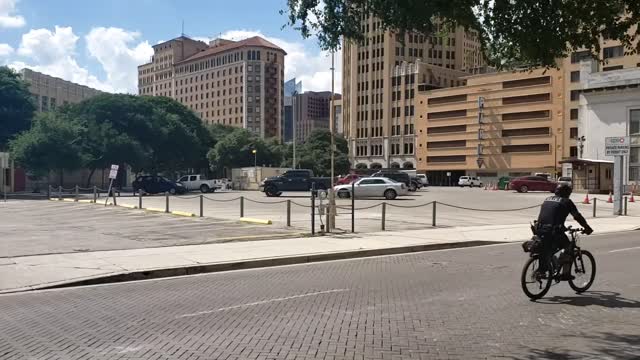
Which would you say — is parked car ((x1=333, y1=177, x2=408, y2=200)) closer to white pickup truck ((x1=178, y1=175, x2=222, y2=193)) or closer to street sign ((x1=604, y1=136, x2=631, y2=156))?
street sign ((x1=604, y1=136, x2=631, y2=156))

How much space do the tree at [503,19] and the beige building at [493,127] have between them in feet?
332

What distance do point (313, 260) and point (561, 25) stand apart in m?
8.26

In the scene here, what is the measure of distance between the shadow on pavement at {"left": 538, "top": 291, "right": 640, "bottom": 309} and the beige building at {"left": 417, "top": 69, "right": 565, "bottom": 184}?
10058 cm

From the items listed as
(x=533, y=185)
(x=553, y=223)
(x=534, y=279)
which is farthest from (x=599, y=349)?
(x=533, y=185)

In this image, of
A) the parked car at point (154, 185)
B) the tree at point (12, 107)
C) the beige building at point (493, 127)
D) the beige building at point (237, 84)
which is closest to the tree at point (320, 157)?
the beige building at point (493, 127)

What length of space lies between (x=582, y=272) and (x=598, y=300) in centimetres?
60

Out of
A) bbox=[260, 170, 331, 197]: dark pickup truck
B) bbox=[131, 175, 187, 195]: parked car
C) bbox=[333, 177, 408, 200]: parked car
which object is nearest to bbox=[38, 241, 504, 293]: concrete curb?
bbox=[333, 177, 408, 200]: parked car

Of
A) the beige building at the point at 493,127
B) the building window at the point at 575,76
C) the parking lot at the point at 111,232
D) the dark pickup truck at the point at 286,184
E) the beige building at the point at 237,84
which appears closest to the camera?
the parking lot at the point at 111,232

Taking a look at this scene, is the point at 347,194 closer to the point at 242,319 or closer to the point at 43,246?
the point at 43,246

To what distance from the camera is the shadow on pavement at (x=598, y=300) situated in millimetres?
8844

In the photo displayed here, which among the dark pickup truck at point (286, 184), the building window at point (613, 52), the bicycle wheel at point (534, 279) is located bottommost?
the bicycle wheel at point (534, 279)

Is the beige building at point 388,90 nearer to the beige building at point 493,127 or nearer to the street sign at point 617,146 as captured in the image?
the beige building at point 493,127

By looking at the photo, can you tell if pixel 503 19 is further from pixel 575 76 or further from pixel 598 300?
pixel 575 76

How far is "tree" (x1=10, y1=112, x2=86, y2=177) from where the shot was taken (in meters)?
58.8
